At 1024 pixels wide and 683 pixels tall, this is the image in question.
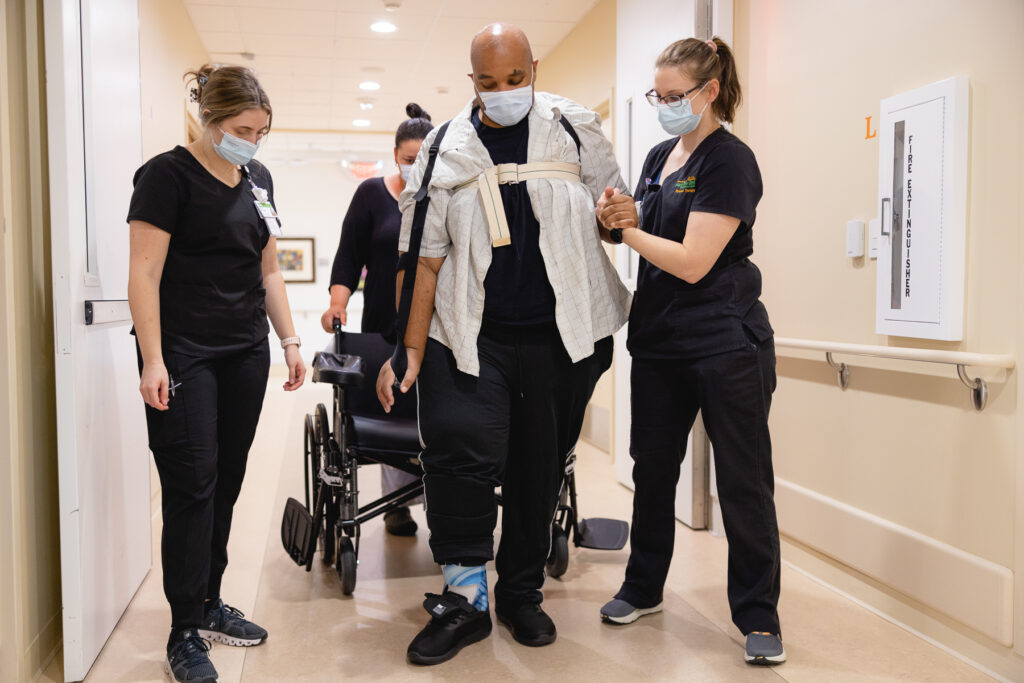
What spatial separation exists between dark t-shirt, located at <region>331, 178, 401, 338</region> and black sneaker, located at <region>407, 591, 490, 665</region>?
1.11 metres

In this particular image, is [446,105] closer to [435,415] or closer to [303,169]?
[303,169]

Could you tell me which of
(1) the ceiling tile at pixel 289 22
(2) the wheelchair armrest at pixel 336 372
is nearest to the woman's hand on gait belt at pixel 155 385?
(2) the wheelchair armrest at pixel 336 372

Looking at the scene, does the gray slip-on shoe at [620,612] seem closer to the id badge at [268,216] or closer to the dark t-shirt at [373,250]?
the dark t-shirt at [373,250]

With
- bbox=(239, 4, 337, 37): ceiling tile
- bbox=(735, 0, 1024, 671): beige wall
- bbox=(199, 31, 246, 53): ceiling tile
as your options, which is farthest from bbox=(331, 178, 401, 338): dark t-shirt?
bbox=(199, 31, 246, 53): ceiling tile

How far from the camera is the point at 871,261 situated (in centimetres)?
250

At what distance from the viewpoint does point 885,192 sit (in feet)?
7.80

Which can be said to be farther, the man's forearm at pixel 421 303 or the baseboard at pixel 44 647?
the man's forearm at pixel 421 303

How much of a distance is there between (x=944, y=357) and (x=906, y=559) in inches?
23.7

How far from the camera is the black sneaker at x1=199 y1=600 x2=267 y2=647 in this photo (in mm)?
2254

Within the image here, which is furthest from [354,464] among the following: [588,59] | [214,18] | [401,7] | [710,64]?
[214,18]

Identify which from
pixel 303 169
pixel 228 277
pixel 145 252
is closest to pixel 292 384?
pixel 228 277

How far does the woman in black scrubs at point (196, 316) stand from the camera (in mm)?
1926

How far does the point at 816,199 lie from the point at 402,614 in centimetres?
183

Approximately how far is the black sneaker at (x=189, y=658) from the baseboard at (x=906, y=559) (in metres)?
1.80
